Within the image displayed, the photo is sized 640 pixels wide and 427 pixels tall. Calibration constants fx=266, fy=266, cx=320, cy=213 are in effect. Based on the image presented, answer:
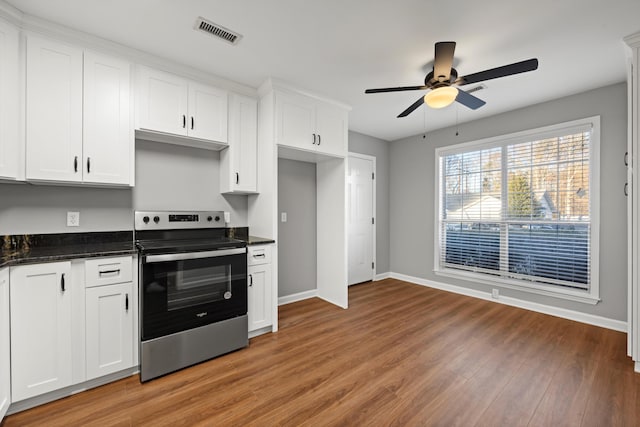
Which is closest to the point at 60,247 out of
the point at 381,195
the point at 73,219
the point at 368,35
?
the point at 73,219

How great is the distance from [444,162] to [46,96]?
478 centimetres

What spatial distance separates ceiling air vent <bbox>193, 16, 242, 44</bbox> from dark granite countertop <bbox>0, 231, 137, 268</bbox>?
70.4 inches

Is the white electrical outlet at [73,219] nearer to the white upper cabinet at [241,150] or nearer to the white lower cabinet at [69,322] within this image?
the white lower cabinet at [69,322]

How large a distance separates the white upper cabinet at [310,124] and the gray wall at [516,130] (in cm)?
193

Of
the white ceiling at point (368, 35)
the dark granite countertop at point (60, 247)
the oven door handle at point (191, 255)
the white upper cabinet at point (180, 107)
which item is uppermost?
the white ceiling at point (368, 35)

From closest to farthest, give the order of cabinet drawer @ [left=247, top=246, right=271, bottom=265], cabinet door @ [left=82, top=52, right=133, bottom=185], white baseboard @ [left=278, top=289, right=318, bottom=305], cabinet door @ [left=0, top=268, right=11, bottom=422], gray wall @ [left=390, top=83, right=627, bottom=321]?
cabinet door @ [left=0, top=268, right=11, bottom=422] < cabinet door @ [left=82, top=52, right=133, bottom=185] < cabinet drawer @ [left=247, top=246, right=271, bottom=265] < gray wall @ [left=390, top=83, right=627, bottom=321] < white baseboard @ [left=278, top=289, right=318, bottom=305]

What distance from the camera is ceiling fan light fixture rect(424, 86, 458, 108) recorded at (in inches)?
88.5

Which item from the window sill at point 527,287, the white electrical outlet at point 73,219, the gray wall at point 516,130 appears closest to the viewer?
the white electrical outlet at point 73,219

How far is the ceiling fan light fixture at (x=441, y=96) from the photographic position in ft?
7.38

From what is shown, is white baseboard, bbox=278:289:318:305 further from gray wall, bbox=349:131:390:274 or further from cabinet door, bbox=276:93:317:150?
cabinet door, bbox=276:93:317:150

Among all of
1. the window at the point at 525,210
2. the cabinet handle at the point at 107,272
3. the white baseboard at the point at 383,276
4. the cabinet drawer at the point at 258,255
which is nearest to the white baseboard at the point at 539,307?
the window at the point at 525,210

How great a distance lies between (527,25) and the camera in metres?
2.00

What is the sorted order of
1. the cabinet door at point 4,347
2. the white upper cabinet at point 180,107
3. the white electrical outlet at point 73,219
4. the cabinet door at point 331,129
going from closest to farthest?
the cabinet door at point 4,347, the white electrical outlet at point 73,219, the white upper cabinet at point 180,107, the cabinet door at point 331,129

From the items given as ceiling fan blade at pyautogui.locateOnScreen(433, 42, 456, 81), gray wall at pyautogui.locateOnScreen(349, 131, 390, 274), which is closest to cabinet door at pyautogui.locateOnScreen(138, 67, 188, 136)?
ceiling fan blade at pyautogui.locateOnScreen(433, 42, 456, 81)
